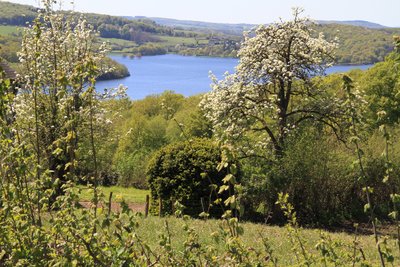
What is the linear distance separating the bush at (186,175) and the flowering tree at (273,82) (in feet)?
9.06

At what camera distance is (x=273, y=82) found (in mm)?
19578

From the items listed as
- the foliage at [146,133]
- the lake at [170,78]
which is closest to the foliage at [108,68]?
the foliage at [146,133]

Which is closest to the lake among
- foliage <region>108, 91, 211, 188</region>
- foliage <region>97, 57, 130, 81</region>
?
foliage <region>97, 57, 130, 81</region>

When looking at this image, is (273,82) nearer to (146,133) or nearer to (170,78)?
(146,133)

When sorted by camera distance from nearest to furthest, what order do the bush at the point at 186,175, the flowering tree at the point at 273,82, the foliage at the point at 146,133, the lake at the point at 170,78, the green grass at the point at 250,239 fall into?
the green grass at the point at 250,239
the bush at the point at 186,175
the flowering tree at the point at 273,82
the foliage at the point at 146,133
the lake at the point at 170,78

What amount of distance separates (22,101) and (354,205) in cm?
1346

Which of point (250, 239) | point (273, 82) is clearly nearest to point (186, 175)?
point (250, 239)

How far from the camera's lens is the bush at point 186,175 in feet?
52.4

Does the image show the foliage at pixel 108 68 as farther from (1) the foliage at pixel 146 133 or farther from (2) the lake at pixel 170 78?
(2) the lake at pixel 170 78

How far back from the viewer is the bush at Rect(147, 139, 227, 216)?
52.4ft

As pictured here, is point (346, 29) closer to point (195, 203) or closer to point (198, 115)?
point (198, 115)

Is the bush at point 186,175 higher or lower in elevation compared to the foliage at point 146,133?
higher

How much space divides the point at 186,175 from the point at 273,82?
583cm

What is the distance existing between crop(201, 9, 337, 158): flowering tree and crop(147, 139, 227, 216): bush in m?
2.76
